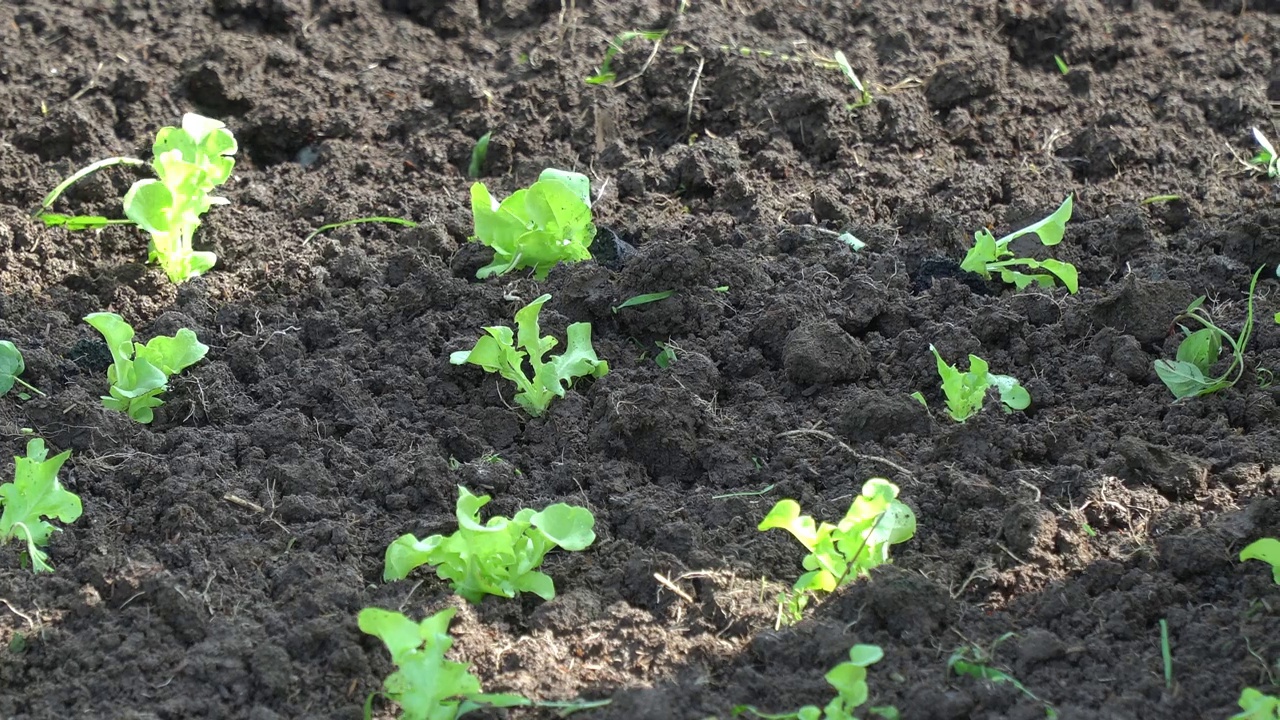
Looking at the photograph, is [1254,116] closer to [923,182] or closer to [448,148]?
[923,182]

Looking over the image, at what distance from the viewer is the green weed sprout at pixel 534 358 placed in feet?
8.54

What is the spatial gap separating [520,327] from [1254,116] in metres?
2.23

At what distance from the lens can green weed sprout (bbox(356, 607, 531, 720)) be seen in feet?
6.20

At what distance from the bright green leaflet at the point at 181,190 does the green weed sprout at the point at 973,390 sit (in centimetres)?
167

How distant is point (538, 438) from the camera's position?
2613 millimetres

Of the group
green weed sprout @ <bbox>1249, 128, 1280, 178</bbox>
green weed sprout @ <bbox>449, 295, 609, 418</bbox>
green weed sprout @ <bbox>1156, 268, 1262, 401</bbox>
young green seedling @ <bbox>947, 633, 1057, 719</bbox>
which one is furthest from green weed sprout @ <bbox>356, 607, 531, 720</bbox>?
green weed sprout @ <bbox>1249, 128, 1280, 178</bbox>

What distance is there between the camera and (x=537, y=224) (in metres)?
2.97

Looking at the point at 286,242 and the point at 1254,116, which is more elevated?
the point at 1254,116

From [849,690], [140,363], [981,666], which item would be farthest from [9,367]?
[981,666]

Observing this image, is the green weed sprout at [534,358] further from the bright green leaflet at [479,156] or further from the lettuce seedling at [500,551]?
the bright green leaflet at [479,156]

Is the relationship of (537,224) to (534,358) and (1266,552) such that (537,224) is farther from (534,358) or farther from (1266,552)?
(1266,552)

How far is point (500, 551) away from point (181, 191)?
140cm

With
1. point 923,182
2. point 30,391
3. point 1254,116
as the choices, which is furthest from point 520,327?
point 1254,116

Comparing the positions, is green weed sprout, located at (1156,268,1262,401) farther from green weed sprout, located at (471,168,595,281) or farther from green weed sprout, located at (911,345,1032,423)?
green weed sprout, located at (471,168,595,281)
